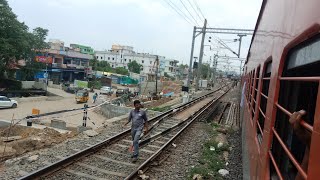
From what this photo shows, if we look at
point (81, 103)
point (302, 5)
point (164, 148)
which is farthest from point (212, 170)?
point (81, 103)

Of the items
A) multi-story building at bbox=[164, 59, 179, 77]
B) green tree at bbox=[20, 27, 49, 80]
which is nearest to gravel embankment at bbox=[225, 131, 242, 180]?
green tree at bbox=[20, 27, 49, 80]

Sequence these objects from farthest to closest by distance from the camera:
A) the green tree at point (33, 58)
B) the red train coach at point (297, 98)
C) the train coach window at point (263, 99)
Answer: the green tree at point (33, 58)
the train coach window at point (263, 99)
the red train coach at point (297, 98)

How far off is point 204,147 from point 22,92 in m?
45.0

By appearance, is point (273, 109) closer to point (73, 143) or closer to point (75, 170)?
point (75, 170)

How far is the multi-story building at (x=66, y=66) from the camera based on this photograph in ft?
230

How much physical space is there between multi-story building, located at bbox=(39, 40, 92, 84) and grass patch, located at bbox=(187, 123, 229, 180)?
59925 mm

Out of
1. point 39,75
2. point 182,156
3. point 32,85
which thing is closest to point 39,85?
point 32,85

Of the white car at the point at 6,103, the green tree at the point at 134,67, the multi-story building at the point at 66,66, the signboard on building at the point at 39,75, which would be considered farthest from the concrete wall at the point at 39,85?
the green tree at the point at 134,67

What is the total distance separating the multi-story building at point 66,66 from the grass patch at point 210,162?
59925 millimetres

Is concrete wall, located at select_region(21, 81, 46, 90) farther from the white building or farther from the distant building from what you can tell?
the white building

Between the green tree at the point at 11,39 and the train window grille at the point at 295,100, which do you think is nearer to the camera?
the train window grille at the point at 295,100

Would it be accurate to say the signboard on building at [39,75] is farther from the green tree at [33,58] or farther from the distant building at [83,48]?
the distant building at [83,48]

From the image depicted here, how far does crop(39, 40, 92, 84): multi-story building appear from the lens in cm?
7000

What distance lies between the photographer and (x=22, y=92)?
50.9 meters
